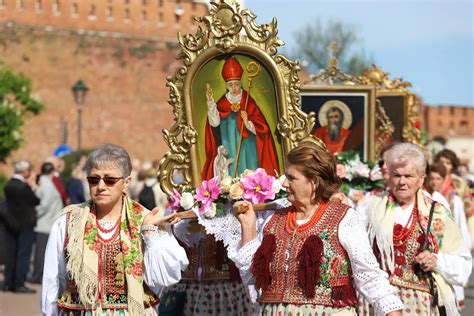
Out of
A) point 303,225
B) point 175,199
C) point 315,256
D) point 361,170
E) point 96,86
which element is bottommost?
point 315,256

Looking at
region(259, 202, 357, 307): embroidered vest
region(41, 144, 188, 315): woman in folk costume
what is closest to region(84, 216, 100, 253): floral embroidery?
region(41, 144, 188, 315): woman in folk costume

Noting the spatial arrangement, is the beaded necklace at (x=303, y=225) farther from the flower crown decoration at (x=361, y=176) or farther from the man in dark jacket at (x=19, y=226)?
the man in dark jacket at (x=19, y=226)

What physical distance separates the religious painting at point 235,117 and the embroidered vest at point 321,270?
7.79 feet

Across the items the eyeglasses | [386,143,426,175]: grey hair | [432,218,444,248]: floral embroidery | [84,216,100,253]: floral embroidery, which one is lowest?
[84,216,100,253]: floral embroidery

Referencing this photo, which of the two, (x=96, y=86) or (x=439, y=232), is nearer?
(x=439, y=232)

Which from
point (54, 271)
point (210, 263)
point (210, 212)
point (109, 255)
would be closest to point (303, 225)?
point (109, 255)

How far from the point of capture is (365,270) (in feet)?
21.2

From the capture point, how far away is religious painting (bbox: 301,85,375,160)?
527 inches

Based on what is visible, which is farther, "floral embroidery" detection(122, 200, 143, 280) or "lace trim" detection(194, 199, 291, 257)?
"lace trim" detection(194, 199, 291, 257)

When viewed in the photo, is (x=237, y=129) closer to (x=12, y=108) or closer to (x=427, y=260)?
(x=427, y=260)

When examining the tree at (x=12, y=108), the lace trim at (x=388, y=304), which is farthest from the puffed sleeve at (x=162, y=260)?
the tree at (x=12, y=108)

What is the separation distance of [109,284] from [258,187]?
5.98 ft

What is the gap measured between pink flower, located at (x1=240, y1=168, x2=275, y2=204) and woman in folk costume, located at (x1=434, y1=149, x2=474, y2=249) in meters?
4.67

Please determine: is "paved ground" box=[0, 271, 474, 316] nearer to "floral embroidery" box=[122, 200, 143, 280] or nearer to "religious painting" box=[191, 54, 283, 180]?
"religious painting" box=[191, 54, 283, 180]
